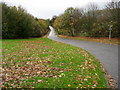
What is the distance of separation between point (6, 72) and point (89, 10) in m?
28.0

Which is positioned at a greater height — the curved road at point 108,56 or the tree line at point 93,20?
the tree line at point 93,20

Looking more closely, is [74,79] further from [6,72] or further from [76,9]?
[76,9]

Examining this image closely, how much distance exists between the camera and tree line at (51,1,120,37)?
2012 cm

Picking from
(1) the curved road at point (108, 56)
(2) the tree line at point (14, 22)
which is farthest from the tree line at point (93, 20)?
(2) the tree line at point (14, 22)

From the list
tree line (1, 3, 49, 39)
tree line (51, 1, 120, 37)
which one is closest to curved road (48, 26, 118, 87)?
tree line (51, 1, 120, 37)

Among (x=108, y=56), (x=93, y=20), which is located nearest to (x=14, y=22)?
(x=93, y=20)

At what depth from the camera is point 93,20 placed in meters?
26.7

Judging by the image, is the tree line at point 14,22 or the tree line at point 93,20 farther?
the tree line at point 14,22

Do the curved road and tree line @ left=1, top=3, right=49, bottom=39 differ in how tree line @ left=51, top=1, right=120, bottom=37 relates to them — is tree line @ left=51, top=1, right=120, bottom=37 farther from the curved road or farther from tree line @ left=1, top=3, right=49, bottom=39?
tree line @ left=1, top=3, right=49, bottom=39

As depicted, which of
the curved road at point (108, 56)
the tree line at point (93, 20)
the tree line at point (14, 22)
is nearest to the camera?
the curved road at point (108, 56)

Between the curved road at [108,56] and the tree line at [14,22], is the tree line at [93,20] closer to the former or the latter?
the curved road at [108,56]

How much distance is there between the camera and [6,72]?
4.62m

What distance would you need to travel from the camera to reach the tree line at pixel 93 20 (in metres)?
20.1

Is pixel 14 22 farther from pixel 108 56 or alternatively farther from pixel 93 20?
pixel 108 56
